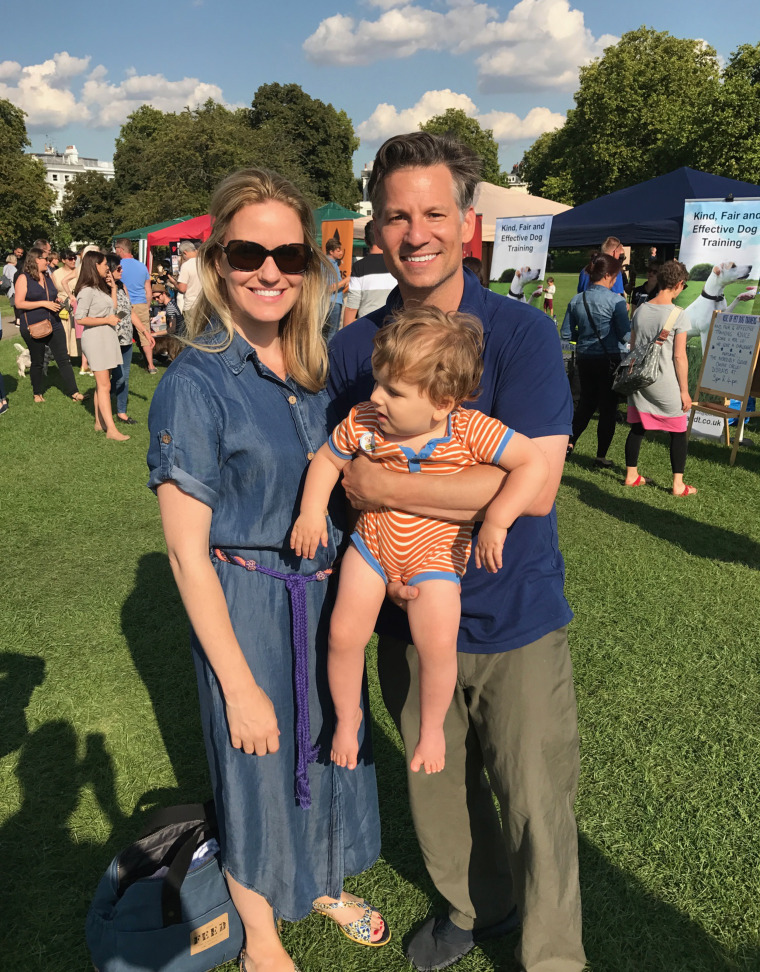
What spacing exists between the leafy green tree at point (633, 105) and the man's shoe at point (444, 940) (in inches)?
1967

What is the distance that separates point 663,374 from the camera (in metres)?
6.88

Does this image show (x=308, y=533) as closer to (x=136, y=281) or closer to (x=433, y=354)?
(x=433, y=354)

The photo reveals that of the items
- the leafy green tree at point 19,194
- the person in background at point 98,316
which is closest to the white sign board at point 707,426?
the person in background at point 98,316

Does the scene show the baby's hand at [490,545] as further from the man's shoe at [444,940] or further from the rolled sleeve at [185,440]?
the man's shoe at [444,940]

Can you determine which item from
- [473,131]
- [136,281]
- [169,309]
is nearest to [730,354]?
[136,281]

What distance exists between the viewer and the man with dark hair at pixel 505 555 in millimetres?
1791

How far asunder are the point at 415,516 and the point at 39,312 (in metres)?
10.8

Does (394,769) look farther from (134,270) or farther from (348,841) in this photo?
(134,270)

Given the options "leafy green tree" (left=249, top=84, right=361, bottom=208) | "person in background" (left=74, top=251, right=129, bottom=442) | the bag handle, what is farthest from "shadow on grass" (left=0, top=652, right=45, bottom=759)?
"leafy green tree" (left=249, top=84, right=361, bottom=208)

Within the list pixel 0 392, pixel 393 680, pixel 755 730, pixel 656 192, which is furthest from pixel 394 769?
pixel 656 192

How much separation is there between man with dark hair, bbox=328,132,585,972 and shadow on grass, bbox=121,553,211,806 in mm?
1664

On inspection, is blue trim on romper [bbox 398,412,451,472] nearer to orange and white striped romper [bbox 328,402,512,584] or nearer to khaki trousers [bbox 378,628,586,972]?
orange and white striped romper [bbox 328,402,512,584]

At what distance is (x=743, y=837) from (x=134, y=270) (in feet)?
39.0

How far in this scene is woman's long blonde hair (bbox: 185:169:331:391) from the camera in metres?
1.85
